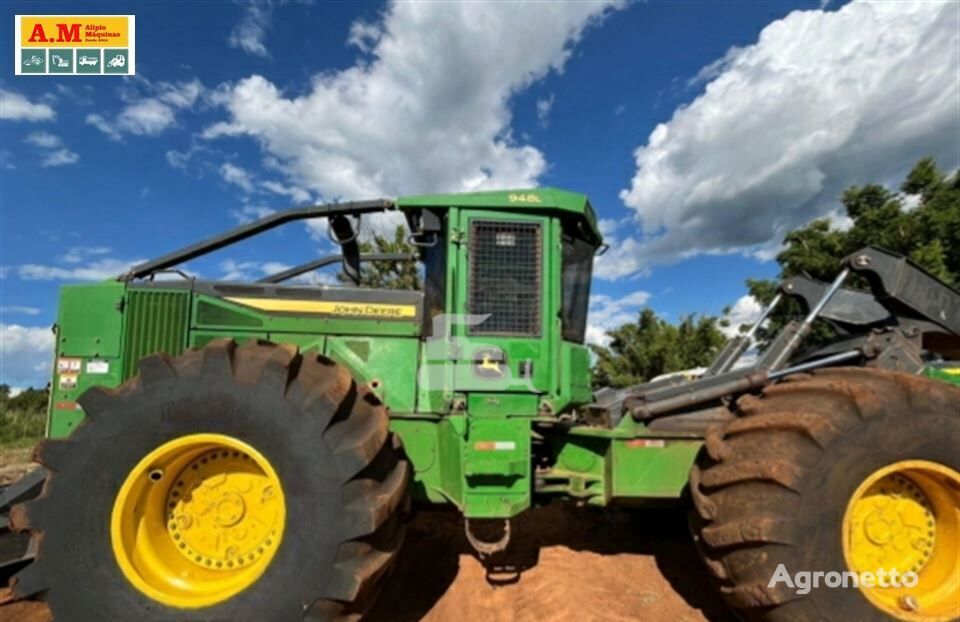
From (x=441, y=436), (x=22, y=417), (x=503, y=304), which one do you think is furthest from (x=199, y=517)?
(x=22, y=417)

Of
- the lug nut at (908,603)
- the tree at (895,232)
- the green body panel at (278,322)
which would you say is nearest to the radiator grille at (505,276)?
the green body panel at (278,322)

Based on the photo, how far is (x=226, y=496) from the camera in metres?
3.49

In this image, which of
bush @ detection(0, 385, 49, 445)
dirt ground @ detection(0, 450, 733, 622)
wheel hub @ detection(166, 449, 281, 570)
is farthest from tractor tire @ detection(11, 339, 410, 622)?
bush @ detection(0, 385, 49, 445)

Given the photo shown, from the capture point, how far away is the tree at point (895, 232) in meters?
13.6

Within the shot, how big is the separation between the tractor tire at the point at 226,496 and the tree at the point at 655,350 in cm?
1579

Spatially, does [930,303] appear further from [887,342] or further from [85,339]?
[85,339]

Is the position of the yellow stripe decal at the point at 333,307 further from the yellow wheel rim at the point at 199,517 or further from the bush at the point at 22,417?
the bush at the point at 22,417

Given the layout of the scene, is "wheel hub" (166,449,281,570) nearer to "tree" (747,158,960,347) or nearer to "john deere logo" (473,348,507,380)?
"john deere logo" (473,348,507,380)

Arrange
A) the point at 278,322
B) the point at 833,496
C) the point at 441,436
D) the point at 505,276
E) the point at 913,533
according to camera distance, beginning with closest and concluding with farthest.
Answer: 1. the point at 833,496
2. the point at 913,533
3. the point at 441,436
4. the point at 505,276
5. the point at 278,322

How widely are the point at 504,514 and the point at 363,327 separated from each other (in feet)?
5.79

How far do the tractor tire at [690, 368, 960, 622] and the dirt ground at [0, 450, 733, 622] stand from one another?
2.89ft

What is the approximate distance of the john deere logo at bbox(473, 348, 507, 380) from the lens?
412 cm

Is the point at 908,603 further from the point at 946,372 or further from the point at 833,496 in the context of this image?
the point at 946,372

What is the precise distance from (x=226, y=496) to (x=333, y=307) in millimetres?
1591
